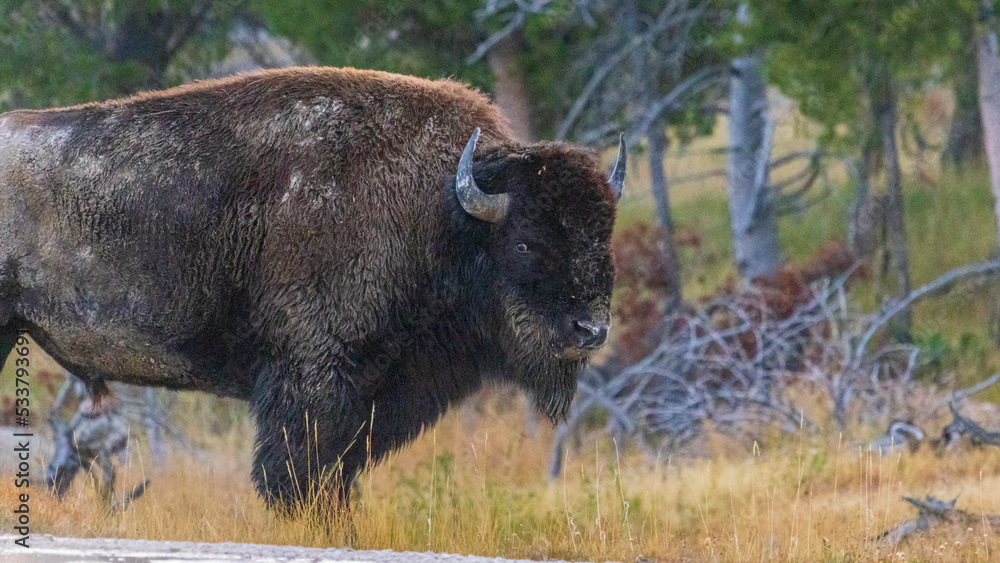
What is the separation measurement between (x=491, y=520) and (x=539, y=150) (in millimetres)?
1957

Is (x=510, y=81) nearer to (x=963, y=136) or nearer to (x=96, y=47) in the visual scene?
(x=96, y=47)

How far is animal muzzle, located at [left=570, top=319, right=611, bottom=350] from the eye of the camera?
18.7ft

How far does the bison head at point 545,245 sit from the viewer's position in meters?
5.78

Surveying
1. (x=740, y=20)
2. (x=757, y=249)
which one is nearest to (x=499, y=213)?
(x=740, y=20)

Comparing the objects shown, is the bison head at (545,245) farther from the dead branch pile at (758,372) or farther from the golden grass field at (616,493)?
the dead branch pile at (758,372)

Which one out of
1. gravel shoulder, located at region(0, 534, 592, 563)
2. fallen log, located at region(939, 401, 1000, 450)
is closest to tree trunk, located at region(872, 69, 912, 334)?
fallen log, located at region(939, 401, 1000, 450)

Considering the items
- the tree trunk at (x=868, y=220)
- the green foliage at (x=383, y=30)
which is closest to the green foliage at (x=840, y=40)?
the green foliage at (x=383, y=30)

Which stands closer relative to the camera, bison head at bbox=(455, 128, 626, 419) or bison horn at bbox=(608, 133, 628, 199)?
bison head at bbox=(455, 128, 626, 419)

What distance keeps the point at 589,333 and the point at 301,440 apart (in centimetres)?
155

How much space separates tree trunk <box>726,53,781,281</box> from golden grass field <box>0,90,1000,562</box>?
110 centimetres

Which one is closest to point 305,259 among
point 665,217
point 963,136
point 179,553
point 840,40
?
point 179,553

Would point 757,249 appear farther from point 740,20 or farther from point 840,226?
point 840,226

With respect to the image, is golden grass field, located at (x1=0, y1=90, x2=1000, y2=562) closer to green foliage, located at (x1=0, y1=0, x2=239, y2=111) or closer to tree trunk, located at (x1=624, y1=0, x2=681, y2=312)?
tree trunk, located at (x1=624, y1=0, x2=681, y2=312)

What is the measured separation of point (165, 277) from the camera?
5934 mm
